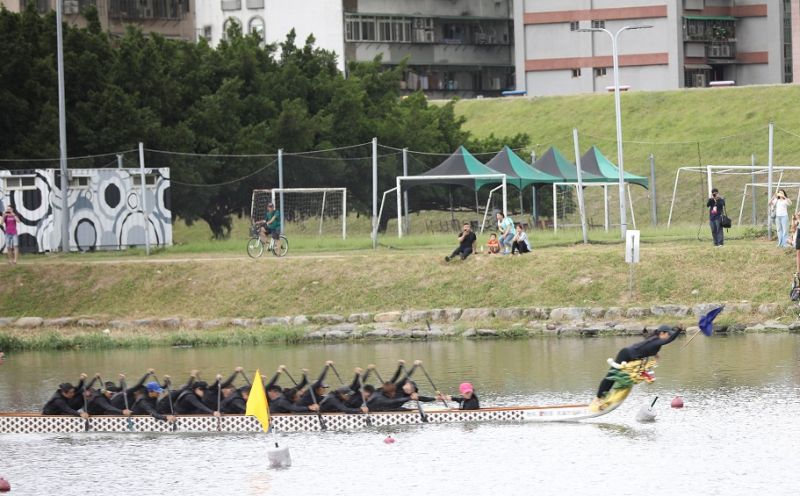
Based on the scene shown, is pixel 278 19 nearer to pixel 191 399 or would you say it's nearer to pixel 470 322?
pixel 470 322

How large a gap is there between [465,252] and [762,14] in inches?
2313

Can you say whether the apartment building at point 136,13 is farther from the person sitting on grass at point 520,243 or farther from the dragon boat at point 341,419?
the dragon boat at point 341,419

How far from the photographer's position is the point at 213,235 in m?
54.9

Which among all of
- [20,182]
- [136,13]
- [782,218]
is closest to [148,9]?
[136,13]

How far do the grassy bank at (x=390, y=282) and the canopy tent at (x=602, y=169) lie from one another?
13.1 meters

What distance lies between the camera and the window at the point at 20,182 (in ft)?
168

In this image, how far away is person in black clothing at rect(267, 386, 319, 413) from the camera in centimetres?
2927

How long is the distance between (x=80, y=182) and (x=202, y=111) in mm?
9964

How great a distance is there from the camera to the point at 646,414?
94.5 feet

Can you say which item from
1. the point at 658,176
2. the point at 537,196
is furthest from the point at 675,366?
the point at 658,176

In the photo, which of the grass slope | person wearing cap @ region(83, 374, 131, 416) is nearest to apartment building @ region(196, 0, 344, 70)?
the grass slope

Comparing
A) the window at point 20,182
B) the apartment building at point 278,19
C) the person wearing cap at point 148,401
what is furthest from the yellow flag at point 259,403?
the apartment building at point 278,19

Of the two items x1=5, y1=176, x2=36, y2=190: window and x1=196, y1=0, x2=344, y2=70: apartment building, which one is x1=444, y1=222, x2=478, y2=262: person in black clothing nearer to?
x1=5, y1=176, x2=36, y2=190: window

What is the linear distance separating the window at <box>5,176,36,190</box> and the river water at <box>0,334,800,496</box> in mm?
15764
